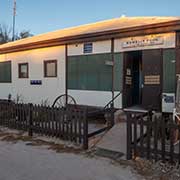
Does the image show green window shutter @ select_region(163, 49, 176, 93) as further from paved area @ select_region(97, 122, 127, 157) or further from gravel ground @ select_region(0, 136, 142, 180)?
gravel ground @ select_region(0, 136, 142, 180)

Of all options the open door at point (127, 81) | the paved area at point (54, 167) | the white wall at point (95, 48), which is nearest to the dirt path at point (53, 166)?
the paved area at point (54, 167)

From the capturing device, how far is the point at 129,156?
6.15 m

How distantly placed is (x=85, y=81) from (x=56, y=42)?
94.1 inches

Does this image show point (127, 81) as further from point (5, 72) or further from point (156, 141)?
point (5, 72)

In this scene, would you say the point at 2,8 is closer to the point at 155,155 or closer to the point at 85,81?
the point at 85,81

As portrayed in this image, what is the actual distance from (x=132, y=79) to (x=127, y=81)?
428 mm

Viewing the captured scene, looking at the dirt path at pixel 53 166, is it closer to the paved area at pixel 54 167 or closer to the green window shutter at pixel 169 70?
the paved area at pixel 54 167

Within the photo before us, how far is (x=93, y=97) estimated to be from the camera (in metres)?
11.1

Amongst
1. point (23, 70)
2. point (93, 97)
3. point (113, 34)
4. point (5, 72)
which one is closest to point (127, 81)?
point (93, 97)

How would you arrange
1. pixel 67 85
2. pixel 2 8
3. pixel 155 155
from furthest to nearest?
pixel 2 8
pixel 67 85
pixel 155 155

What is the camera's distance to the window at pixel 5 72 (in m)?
15.4

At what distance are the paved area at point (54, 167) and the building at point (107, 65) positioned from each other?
401 cm

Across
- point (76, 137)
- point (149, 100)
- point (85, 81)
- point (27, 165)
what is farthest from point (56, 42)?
point (27, 165)

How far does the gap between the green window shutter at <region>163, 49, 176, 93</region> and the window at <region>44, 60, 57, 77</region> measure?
547 cm
